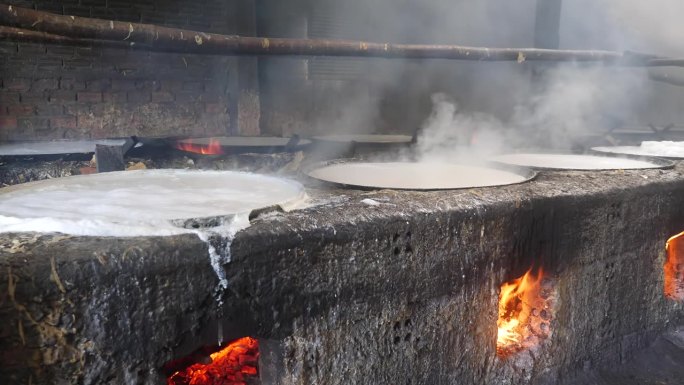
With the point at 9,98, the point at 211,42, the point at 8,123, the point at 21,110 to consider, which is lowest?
the point at 8,123

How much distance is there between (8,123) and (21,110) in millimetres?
192

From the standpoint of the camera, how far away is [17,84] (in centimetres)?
538

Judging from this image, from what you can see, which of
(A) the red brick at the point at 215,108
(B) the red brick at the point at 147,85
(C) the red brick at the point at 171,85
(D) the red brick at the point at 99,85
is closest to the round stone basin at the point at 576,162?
(A) the red brick at the point at 215,108

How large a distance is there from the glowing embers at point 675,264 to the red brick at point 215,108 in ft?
16.6

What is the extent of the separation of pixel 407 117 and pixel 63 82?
4.80 m

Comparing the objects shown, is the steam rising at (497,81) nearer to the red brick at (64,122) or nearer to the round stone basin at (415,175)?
the round stone basin at (415,175)

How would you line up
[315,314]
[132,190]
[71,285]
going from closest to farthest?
[71,285]
[315,314]
[132,190]

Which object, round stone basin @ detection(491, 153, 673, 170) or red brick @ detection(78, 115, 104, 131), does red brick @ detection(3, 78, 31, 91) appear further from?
round stone basin @ detection(491, 153, 673, 170)

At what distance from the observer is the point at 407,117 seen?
312 inches

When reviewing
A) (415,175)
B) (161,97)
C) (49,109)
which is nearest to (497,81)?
(161,97)

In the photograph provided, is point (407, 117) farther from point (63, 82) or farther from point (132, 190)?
point (132, 190)

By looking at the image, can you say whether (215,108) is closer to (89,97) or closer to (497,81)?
(89,97)

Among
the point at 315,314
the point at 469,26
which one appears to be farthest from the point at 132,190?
the point at 469,26

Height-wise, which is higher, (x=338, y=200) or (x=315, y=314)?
(x=338, y=200)
